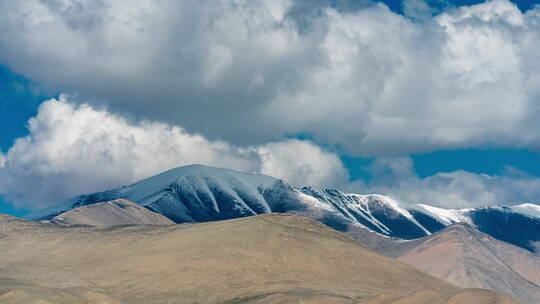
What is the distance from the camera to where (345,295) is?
175875 mm

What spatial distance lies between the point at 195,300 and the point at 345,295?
38.1 meters

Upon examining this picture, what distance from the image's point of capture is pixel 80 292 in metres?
166

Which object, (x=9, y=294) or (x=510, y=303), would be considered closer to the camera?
(x=510, y=303)

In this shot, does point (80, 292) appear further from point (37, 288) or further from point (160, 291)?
point (160, 291)

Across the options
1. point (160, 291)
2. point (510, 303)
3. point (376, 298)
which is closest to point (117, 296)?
point (160, 291)

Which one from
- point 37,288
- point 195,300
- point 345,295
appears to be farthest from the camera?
point 195,300

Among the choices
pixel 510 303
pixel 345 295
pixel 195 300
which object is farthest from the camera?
pixel 195 300

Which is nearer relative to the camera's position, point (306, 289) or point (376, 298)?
point (376, 298)

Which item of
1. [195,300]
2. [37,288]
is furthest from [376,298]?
[37,288]

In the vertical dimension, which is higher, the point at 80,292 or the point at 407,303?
the point at 80,292

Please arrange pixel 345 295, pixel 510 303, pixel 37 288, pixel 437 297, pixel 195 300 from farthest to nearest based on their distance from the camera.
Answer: pixel 195 300, pixel 345 295, pixel 37 288, pixel 437 297, pixel 510 303

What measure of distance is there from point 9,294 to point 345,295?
74342mm

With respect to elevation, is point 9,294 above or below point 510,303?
above

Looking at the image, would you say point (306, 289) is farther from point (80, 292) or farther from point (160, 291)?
point (80, 292)
